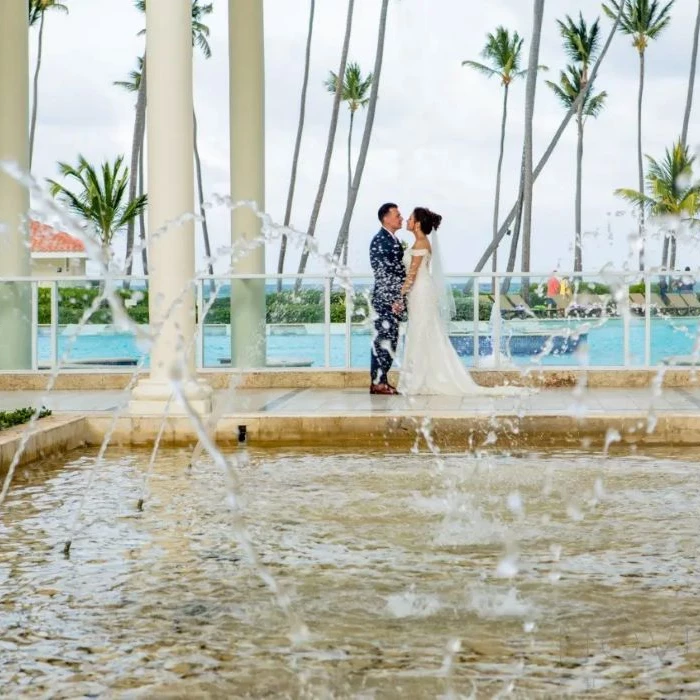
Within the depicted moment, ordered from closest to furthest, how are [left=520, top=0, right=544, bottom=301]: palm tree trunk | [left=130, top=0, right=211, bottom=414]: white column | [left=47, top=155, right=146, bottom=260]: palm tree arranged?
[left=130, top=0, right=211, bottom=414]: white column
[left=520, top=0, right=544, bottom=301]: palm tree trunk
[left=47, top=155, right=146, bottom=260]: palm tree

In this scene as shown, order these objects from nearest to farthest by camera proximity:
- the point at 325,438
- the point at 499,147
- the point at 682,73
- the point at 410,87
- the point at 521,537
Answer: the point at 521,537, the point at 325,438, the point at 682,73, the point at 499,147, the point at 410,87

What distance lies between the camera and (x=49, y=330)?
15.7 m

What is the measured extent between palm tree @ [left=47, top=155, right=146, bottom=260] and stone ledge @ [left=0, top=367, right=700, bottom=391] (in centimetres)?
3481

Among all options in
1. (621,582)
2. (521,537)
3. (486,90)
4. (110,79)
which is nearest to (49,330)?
(521,537)

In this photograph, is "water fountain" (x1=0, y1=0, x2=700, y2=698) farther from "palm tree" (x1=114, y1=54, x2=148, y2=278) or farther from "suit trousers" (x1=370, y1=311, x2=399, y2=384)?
"palm tree" (x1=114, y1=54, x2=148, y2=278)

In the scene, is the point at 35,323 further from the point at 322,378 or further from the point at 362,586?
the point at 362,586

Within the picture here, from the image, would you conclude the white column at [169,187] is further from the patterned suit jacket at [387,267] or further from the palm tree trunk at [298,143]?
the palm tree trunk at [298,143]

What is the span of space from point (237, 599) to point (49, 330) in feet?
34.4

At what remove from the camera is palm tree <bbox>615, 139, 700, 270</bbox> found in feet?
185

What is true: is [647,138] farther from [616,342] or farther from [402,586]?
[402,586]

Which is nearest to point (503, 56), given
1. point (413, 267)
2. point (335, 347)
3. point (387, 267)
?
point (335, 347)

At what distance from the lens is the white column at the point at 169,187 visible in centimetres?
1158

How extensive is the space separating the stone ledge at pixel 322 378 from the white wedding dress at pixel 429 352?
1.23 metres

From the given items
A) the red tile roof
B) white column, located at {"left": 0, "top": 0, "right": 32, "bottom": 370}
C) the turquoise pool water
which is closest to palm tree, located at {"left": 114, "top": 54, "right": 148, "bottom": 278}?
the red tile roof
